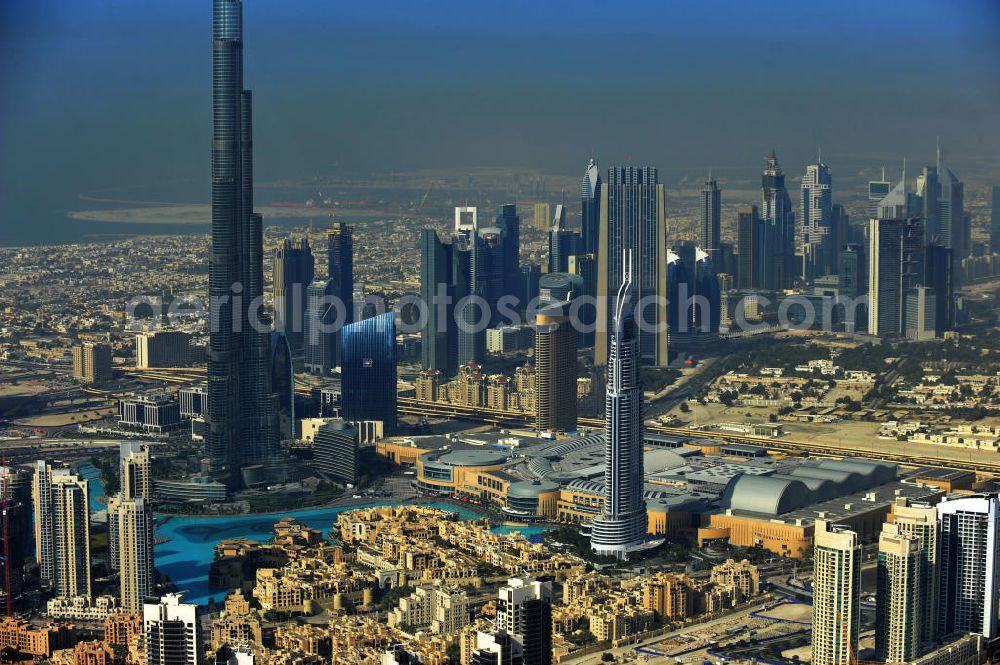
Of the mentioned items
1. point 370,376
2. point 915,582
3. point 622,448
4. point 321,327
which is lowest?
point 915,582

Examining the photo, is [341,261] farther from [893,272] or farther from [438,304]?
[893,272]

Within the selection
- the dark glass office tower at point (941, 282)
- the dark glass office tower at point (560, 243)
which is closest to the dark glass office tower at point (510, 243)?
the dark glass office tower at point (560, 243)

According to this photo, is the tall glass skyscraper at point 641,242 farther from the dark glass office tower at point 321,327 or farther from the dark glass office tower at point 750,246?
the dark glass office tower at point 750,246

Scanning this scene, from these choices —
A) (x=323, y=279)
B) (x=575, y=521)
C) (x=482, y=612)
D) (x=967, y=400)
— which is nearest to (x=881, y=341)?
(x=967, y=400)

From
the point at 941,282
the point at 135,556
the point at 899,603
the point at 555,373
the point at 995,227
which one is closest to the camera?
the point at 899,603

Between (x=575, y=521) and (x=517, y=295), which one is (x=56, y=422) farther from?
(x=517, y=295)

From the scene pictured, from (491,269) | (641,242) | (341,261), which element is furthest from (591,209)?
(341,261)
